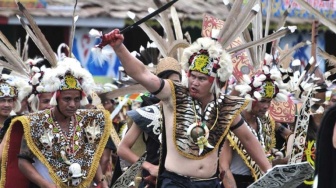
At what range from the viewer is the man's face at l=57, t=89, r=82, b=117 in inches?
363

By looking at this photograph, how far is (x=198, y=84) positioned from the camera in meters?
8.59

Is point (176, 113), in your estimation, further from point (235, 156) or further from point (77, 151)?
point (235, 156)

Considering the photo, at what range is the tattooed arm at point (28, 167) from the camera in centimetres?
912

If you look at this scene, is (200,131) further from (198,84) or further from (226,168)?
(226,168)

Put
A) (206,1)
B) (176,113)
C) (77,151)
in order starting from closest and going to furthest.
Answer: (176,113) < (77,151) < (206,1)

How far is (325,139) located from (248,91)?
14.9 ft

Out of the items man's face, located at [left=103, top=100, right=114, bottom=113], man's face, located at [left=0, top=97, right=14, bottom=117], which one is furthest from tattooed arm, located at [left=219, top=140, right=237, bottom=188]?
man's face, located at [left=103, top=100, right=114, bottom=113]

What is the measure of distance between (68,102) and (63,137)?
11.2 inches

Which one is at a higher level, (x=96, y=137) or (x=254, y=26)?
(x=254, y=26)

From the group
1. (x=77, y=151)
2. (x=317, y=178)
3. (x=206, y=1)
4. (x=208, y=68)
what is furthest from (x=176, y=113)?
(x=206, y=1)

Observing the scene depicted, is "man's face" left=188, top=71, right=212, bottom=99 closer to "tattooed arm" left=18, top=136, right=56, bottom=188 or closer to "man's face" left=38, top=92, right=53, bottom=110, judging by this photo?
"tattooed arm" left=18, top=136, right=56, bottom=188

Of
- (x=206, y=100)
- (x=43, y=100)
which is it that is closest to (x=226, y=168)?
(x=206, y=100)

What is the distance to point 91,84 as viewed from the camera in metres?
9.47

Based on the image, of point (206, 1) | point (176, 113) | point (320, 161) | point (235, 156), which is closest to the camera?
point (320, 161)
